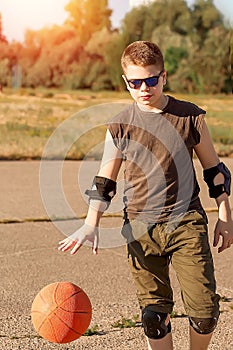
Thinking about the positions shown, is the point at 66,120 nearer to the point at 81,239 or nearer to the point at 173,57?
the point at 81,239

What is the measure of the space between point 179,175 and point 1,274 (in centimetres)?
253

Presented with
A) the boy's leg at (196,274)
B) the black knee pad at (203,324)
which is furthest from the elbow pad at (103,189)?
the black knee pad at (203,324)

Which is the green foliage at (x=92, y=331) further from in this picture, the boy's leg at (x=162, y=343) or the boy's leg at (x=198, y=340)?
the boy's leg at (x=198, y=340)

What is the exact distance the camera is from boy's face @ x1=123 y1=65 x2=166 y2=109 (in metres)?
3.75

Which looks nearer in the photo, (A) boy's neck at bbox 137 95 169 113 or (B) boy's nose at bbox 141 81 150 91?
(B) boy's nose at bbox 141 81 150 91

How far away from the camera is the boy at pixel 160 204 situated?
12.5 ft

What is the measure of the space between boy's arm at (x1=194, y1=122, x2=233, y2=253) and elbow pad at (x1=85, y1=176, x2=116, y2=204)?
473 mm

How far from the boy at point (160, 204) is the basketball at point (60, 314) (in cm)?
34

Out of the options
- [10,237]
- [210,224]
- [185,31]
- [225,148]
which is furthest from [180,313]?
[185,31]

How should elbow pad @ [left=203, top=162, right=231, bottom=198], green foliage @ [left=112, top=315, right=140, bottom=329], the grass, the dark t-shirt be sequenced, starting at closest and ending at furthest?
the dark t-shirt < elbow pad @ [left=203, top=162, right=231, bottom=198] < green foliage @ [left=112, top=315, right=140, bottom=329] < the grass

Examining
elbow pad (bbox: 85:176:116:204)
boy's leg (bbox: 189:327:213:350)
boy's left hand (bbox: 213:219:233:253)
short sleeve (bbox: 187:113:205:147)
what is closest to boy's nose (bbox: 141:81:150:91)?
short sleeve (bbox: 187:113:205:147)

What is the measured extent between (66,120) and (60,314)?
31.7 ft

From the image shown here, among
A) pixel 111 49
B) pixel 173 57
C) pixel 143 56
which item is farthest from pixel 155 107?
pixel 173 57

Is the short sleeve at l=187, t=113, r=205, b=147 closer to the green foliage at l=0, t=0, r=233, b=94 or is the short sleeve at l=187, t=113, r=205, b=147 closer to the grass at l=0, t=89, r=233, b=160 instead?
the grass at l=0, t=89, r=233, b=160
